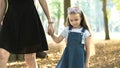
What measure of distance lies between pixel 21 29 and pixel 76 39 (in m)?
0.87

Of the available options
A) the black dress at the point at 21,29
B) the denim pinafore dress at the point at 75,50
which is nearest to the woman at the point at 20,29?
the black dress at the point at 21,29

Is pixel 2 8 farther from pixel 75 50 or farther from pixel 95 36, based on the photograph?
pixel 95 36

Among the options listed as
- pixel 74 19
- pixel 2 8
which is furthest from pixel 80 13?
pixel 2 8

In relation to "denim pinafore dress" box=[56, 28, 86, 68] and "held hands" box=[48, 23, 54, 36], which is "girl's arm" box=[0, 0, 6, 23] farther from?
"denim pinafore dress" box=[56, 28, 86, 68]

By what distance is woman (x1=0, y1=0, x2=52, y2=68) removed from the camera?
577 centimetres

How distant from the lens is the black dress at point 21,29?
5.78 m

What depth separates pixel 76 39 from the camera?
601 cm

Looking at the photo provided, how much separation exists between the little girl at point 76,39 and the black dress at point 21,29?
10.9 inches

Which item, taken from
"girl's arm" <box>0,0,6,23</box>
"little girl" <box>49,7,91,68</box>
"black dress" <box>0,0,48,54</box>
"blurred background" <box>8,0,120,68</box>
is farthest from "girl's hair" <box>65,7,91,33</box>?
"girl's arm" <box>0,0,6,23</box>

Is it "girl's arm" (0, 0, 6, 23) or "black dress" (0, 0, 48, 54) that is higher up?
"girl's arm" (0, 0, 6, 23)

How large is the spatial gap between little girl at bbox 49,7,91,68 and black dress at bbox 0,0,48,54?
0.28m

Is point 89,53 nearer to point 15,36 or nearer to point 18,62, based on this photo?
point 15,36

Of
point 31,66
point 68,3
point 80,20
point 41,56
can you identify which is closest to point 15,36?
point 31,66

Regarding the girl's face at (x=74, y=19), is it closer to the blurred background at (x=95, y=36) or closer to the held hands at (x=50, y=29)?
the held hands at (x=50, y=29)
